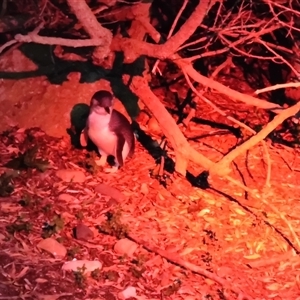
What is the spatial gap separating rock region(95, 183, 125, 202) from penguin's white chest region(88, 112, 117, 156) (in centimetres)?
34

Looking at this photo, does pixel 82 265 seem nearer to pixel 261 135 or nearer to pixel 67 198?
pixel 67 198

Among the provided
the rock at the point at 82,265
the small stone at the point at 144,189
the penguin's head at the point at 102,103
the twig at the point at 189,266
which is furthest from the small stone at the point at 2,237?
the penguin's head at the point at 102,103

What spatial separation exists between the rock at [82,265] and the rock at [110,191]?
80 cm

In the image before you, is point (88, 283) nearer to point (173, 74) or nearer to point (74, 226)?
point (74, 226)

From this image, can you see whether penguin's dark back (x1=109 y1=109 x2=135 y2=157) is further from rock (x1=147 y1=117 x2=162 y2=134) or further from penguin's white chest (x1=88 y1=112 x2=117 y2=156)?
rock (x1=147 y1=117 x2=162 y2=134)

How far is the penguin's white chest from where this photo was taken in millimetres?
5027

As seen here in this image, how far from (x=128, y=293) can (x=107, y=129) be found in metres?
1.55

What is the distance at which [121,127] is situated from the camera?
5129mm

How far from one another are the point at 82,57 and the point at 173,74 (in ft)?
4.46

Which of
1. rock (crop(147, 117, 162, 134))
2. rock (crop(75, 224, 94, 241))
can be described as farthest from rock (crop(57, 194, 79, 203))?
rock (crop(147, 117, 162, 134))

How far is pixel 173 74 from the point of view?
22.1 feet

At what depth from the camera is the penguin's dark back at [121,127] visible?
5090mm

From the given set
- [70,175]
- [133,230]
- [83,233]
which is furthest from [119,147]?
[83,233]

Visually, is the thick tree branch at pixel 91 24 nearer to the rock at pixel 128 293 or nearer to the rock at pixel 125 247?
the rock at pixel 125 247
